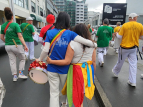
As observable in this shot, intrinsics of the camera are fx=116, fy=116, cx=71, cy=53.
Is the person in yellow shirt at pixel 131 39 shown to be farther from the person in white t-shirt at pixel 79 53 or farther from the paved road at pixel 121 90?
the person in white t-shirt at pixel 79 53

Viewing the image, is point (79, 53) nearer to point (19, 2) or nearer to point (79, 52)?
point (79, 52)

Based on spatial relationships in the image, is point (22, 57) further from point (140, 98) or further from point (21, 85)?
point (140, 98)

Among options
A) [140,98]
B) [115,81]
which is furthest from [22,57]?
[140,98]

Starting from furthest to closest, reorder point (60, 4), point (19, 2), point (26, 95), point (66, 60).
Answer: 1. point (60, 4)
2. point (19, 2)
3. point (26, 95)
4. point (66, 60)

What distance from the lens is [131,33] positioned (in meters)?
3.01

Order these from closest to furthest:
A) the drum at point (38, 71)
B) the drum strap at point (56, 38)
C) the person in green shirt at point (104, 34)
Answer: the drum strap at point (56, 38) → the drum at point (38, 71) → the person in green shirt at point (104, 34)

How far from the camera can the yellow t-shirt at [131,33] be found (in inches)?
117

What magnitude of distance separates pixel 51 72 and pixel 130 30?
7.73ft

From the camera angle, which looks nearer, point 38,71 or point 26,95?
point 38,71

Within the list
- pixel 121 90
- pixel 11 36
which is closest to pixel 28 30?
pixel 11 36

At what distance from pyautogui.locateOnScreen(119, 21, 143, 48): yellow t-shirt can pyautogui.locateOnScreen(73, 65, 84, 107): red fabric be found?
6.37 ft

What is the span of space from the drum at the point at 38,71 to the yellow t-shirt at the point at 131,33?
2286 millimetres

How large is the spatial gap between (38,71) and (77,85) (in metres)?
0.69

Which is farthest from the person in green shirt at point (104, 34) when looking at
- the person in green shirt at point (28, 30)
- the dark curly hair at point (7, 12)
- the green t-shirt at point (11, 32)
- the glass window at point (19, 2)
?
the glass window at point (19, 2)
